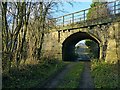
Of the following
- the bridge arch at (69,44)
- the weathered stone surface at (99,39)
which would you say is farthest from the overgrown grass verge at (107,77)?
the bridge arch at (69,44)

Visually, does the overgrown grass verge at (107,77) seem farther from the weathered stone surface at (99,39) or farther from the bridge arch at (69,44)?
the bridge arch at (69,44)

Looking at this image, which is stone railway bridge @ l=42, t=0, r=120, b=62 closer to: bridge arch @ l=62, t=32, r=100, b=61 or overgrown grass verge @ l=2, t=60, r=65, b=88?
bridge arch @ l=62, t=32, r=100, b=61

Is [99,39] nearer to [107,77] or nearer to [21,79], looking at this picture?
[107,77]

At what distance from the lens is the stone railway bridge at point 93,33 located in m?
22.1

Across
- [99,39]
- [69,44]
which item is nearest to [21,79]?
[99,39]

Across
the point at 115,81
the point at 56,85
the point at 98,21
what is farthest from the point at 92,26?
the point at 56,85

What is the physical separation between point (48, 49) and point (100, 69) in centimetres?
1252

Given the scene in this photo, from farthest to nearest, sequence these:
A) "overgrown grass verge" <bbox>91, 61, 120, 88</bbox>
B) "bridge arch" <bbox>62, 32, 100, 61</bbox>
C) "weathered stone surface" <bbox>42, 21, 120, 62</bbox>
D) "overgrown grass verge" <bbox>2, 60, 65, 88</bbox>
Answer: "bridge arch" <bbox>62, 32, 100, 61</bbox> → "weathered stone surface" <bbox>42, 21, 120, 62</bbox> → "overgrown grass verge" <bbox>91, 61, 120, 88</bbox> → "overgrown grass verge" <bbox>2, 60, 65, 88</bbox>

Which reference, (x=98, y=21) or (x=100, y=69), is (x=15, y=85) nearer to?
(x=100, y=69)

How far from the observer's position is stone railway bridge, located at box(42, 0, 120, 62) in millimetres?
22078

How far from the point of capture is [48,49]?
100ft

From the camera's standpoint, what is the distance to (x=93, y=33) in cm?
2509

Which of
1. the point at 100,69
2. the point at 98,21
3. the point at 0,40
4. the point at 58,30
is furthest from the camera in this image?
the point at 58,30

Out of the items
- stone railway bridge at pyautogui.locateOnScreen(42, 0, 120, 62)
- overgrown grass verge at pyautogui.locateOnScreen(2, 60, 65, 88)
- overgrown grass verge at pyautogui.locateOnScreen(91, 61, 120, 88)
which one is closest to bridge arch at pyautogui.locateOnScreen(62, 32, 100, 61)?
stone railway bridge at pyautogui.locateOnScreen(42, 0, 120, 62)
